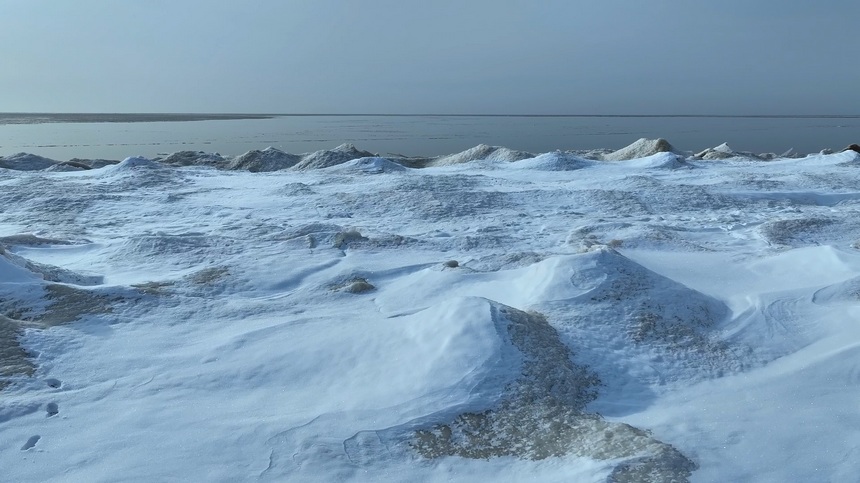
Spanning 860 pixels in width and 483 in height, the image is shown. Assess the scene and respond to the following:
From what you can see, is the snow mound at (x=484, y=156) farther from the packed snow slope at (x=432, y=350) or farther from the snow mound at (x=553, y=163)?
the packed snow slope at (x=432, y=350)

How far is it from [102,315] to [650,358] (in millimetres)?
4634

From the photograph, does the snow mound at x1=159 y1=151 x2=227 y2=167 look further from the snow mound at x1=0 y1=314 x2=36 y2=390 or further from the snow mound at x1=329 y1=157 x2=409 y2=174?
the snow mound at x1=0 y1=314 x2=36 y2=390

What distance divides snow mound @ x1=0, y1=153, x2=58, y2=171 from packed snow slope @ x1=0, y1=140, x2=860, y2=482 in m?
7.03

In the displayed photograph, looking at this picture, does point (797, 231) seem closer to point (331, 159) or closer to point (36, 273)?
point (36, 273)

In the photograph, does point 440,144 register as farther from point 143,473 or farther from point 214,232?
point 143,473

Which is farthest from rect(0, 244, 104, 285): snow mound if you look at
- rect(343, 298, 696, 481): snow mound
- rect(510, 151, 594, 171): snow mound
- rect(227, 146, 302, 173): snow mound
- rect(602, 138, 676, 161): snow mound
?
rect(602, 138, 676, 161): snow mound

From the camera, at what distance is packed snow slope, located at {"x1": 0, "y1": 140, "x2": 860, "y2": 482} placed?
148 inches

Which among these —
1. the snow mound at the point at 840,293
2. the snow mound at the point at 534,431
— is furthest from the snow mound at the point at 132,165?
the snow mound at the point at 840,293

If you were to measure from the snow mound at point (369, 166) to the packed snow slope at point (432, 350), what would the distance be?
5.00 metres

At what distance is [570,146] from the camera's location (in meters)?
33.7

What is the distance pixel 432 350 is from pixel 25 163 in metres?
16.0

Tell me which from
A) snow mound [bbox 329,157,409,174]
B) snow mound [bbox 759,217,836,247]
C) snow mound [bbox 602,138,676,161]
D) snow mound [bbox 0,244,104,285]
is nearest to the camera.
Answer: snow mound [bbox 0,244,104,285]

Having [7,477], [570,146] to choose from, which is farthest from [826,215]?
[570,146]

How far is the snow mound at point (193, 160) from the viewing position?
696 inches
